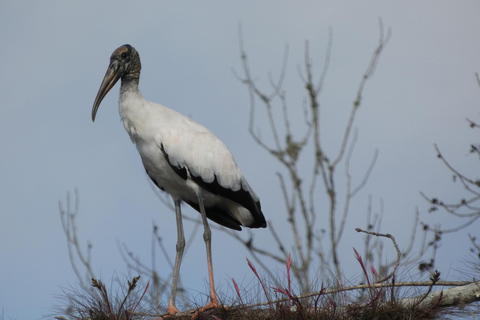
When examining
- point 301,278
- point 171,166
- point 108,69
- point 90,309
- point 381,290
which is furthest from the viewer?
point 301,278

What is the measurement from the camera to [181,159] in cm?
671

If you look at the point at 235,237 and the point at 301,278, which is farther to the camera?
the point at 235,237

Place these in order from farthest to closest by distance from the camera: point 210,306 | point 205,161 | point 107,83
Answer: point 107,83
point 205,161
point 210,306

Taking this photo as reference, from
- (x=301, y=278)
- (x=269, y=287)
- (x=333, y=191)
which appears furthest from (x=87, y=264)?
(x=269, y=287)

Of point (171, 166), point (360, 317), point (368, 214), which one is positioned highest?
point (368, 214)

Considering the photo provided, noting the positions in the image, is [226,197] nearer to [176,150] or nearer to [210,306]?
[176,150]

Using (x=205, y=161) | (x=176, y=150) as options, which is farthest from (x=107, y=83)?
(x=205, y=161)

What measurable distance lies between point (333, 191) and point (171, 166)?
3574mm

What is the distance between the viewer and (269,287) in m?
5.02

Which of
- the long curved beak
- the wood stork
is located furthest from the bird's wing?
the long curved beak

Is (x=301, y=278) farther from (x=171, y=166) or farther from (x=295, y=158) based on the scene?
(x=171, y=166)

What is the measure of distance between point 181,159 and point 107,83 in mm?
1245

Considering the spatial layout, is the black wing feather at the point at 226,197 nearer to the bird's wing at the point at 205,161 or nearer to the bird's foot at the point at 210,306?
the bird's wing at the point at 205,161

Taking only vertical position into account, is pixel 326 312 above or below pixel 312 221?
below
